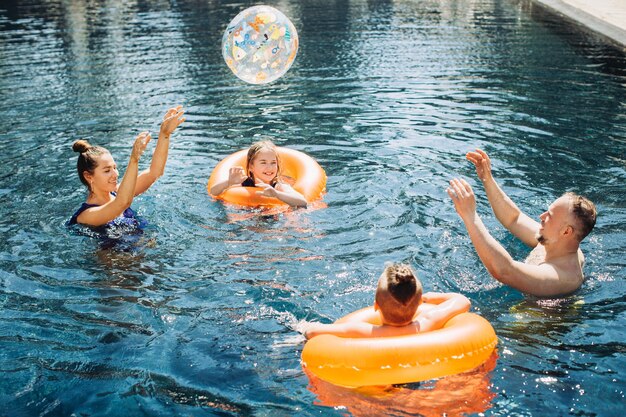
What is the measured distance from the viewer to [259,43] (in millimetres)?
7543

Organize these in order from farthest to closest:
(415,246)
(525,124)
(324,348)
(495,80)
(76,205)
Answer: (495,80)
(525,124)
(76,205)
(415,246)
(324,348)

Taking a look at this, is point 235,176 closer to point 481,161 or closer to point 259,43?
point 259,43

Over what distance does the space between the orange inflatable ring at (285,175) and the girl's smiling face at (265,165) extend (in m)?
0.20

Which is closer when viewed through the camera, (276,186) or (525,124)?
(276,186)

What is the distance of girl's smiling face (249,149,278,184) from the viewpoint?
24.4 feet

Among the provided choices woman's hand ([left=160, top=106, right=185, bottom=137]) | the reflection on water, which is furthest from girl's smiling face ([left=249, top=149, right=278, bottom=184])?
the reflection on water

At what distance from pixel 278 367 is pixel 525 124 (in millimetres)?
6665

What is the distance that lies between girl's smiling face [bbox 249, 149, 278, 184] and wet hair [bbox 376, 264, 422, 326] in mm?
3385

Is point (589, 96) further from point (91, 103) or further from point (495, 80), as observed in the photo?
point (91, 103)

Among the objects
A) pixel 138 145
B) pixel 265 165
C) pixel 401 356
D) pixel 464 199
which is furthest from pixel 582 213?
pixel 138 145

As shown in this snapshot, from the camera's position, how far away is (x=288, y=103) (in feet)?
38.0

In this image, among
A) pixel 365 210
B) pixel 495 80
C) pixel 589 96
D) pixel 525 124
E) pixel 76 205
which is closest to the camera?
pixel 365 210

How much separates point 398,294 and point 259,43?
419cm

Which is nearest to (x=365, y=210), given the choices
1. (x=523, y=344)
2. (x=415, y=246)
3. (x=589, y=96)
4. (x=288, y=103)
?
(x=415, y=246)
